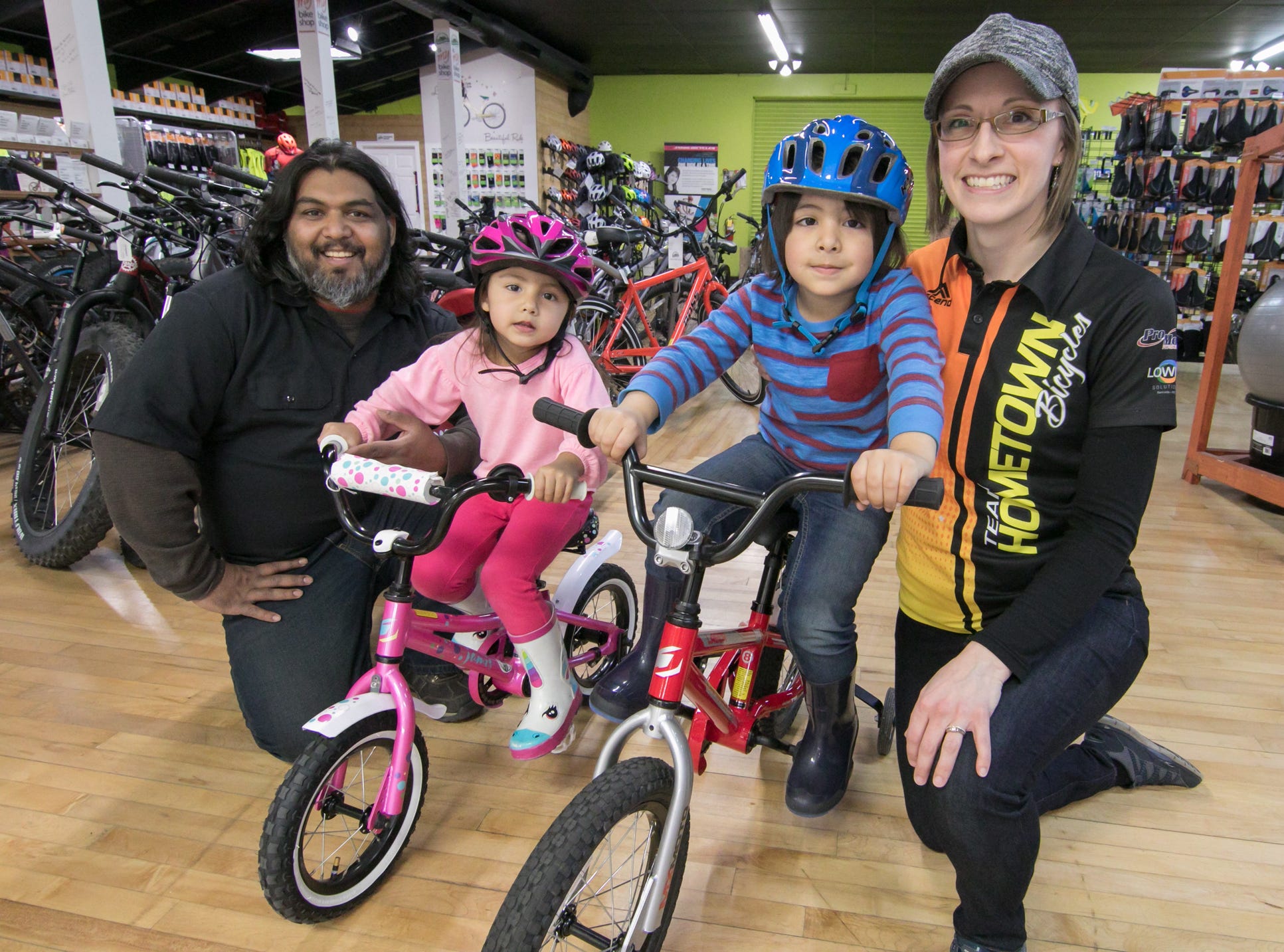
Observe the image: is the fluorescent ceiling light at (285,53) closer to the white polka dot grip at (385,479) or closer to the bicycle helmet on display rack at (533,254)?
the bicycle helmet on display rack at (533,254)

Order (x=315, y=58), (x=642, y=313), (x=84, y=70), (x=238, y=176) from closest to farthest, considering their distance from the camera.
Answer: (x=238, y=176)
(x=84, y=70)
(x=642, y=313)
(x=315, y=58)

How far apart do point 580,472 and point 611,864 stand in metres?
0.65

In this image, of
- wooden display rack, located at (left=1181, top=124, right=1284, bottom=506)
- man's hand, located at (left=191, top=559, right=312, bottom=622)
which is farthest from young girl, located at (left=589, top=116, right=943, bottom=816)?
wooden display rack, located at (left=1181, top=124, right=1284, bottom=506)

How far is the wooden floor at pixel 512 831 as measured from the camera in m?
1.44

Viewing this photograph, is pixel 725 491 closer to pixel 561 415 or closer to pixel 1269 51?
pixel 561 415

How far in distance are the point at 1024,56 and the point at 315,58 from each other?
5.96 m

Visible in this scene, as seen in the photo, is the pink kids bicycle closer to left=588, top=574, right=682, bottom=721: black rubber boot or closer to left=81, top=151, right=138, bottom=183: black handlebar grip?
left=588, top=574, right=682, bottom=721: black rubber boot

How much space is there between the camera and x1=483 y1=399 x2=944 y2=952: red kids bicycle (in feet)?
3.34

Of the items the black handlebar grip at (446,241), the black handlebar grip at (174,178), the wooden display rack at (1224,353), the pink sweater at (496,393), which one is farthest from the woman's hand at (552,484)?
the wooden display rack at (1224,353)

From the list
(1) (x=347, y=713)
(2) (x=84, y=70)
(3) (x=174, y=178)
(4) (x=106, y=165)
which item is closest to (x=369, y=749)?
(1) (x=347, y=713)

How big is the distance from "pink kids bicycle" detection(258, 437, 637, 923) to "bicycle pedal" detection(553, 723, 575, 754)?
20cm

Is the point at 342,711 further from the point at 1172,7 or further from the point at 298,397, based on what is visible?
the point at 1172,7

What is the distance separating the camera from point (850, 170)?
1.33 meters

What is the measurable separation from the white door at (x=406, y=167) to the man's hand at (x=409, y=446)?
1001cm
